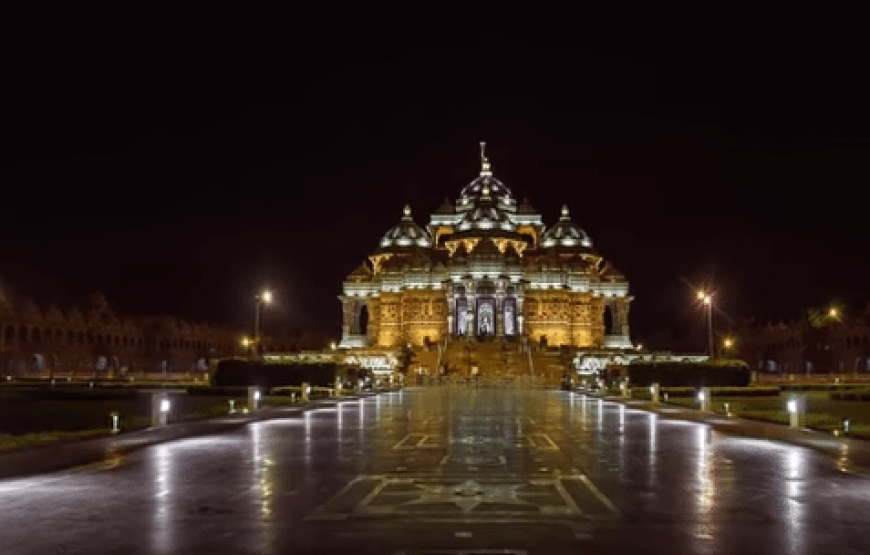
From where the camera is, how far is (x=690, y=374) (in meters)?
63.6

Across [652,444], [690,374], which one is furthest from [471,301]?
[652,444]

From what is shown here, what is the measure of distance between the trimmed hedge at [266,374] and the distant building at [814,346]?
64.7 meters

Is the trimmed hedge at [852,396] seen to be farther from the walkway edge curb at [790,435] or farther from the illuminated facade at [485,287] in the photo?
the illuminated facade at [485,287]

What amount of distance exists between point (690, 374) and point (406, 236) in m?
69.4

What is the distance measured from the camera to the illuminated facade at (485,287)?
11319 centimetres

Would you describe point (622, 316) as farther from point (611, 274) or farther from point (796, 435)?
point (796, 435)

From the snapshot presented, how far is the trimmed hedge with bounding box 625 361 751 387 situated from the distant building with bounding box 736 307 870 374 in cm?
4832

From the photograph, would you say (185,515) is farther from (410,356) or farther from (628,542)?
(410,356)

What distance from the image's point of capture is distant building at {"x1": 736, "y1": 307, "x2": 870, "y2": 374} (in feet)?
375

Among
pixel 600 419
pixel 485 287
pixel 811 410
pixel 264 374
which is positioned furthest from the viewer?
pixel 485 287

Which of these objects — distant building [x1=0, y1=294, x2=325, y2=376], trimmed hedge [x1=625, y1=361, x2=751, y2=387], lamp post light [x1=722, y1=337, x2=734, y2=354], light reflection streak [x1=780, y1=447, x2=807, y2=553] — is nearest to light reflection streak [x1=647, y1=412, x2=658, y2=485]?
light reflection streak [x1=780, y1=447, x2=807, y2=553]

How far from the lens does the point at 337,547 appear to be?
1180 centimetres

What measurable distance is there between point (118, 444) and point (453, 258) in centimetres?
9057

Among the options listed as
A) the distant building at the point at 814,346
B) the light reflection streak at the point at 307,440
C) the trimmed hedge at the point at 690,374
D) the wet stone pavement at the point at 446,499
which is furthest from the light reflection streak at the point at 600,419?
the distant building at the point at 814,346
